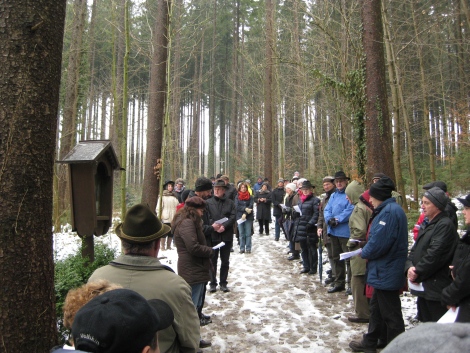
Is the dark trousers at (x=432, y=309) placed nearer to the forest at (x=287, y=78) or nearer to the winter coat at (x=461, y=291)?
the winter coat at (x=461, y=291)

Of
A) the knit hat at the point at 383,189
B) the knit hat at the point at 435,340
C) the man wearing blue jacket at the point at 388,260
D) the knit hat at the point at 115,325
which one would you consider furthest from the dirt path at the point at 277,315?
the knit hat at the point at 435,340

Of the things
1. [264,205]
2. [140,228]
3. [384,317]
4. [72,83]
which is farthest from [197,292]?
[72,83]

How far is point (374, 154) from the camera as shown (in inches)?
256

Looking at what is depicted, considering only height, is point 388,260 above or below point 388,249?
below

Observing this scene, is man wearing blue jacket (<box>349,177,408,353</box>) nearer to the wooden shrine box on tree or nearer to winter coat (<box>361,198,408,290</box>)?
winter coat (<box>361,198,408,290</box>)

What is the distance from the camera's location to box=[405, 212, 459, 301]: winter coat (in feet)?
11.7

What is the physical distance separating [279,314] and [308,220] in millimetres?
2751

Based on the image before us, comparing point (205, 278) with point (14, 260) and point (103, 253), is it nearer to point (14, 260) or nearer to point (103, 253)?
point (103, 253)

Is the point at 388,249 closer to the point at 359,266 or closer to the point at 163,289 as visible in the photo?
the point at 359,266

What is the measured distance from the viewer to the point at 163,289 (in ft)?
7.30

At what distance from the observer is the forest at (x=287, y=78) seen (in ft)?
30.9

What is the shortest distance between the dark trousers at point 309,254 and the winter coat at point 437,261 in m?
4.07

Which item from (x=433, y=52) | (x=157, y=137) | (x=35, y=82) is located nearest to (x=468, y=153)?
(x=433, y=52)

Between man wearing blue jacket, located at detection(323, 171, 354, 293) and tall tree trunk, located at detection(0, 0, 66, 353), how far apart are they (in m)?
5.19
